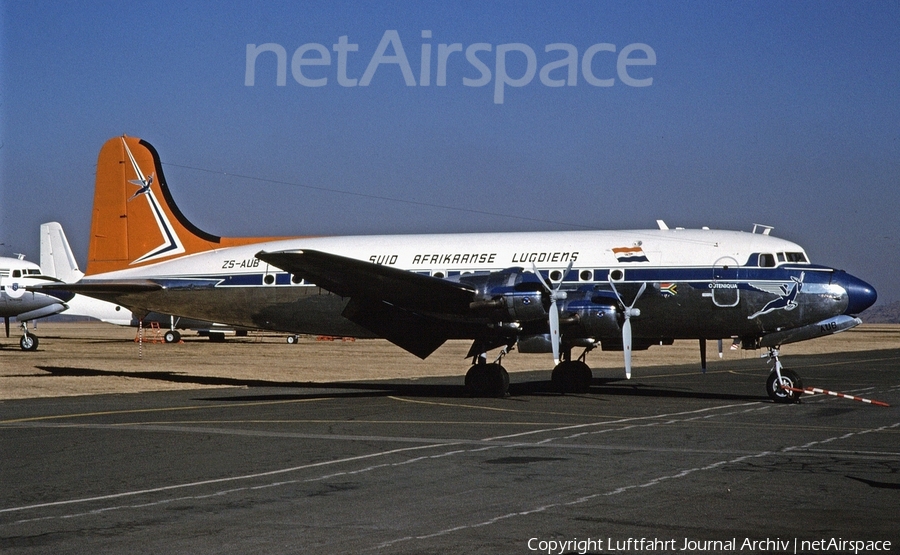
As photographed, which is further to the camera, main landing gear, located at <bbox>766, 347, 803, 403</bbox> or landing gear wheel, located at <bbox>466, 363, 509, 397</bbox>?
landing gear wheel, located at <bbox>466, 363, 509, 397</bbox>

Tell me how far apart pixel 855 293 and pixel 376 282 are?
35.5ft

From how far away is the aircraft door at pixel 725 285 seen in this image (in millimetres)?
22344

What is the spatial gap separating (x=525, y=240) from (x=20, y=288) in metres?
31.1

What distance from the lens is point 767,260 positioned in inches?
887

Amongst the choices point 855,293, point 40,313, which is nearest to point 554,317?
point 855,293

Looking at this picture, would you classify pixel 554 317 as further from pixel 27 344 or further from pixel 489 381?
pixel 27 344

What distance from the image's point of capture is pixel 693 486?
34.5 feet

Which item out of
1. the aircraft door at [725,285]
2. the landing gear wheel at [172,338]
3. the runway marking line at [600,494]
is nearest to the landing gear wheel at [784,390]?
the aircraft door at [725,285]

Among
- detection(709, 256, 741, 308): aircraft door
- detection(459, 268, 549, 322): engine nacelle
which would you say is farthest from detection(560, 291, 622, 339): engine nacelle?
detection(709, 256, 741, 308): aircraft door

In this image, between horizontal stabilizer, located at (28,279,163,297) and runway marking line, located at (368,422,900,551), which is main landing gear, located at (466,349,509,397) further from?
horizontal stabilizer, located at (28,279,163,297)

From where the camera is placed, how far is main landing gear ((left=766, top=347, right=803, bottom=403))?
2125cm

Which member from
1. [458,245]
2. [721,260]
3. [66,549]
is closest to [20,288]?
[458,245]

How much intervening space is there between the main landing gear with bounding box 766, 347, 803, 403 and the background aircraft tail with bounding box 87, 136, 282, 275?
49.1ft

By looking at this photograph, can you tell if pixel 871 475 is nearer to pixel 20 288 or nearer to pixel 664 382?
pixel 664 382
